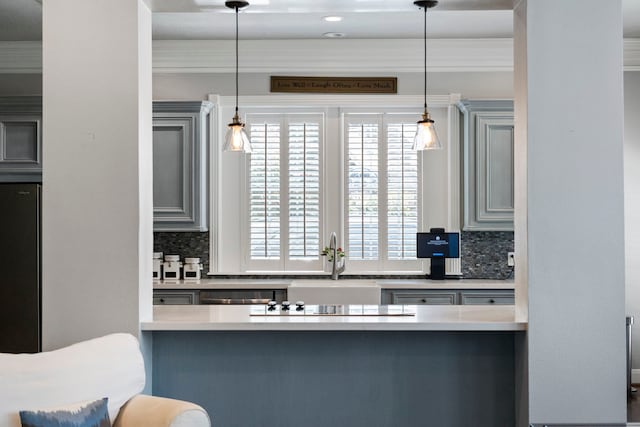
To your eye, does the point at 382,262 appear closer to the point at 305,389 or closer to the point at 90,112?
the point at 305,389

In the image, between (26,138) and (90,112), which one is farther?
(26,138)

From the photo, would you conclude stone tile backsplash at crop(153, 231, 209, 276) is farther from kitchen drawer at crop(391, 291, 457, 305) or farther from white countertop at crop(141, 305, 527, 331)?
white countertop at crop(141, 305, 527, 331)

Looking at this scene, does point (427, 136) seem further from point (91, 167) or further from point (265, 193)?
point (265, 193)

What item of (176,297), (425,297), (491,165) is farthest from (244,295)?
(491,165)

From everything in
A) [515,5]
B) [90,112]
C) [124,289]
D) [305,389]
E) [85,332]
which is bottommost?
[305,389]

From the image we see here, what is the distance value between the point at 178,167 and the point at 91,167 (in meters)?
2.40

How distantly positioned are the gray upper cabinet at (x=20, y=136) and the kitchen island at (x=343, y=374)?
Answer: 2.62 m

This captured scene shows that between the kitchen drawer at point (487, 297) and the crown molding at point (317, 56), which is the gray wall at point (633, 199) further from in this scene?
the kitchen drawer at point (487, 297)

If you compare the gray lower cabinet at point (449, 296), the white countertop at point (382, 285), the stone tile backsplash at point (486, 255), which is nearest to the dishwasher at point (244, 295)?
the white countertop at point (382, 285)

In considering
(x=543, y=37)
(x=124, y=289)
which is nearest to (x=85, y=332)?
(x=124, y=289)

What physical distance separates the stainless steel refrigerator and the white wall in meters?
2.05

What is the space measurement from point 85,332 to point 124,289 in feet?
0.84

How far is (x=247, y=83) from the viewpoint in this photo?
5641 mm

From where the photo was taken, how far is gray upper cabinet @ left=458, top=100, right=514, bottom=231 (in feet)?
17.6
